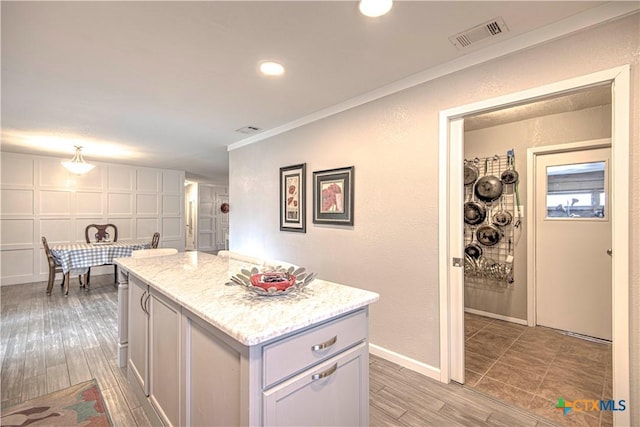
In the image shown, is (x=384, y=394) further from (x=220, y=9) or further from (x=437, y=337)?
(x=220, y=9)

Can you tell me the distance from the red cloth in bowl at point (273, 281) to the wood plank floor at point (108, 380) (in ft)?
3.59

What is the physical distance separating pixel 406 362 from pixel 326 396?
4.56 ft

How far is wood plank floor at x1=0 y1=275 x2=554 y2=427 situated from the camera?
1784mm

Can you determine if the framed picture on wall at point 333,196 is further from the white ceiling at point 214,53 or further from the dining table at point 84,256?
the dining table at point 84,256

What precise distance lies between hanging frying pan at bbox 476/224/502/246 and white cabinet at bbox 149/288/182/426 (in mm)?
3406

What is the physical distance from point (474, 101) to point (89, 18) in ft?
7.75

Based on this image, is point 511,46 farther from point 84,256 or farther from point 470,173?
point 84,256

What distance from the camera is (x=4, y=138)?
13.5 feet

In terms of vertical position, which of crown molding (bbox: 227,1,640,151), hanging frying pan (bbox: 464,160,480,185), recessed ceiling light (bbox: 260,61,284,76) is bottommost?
hanging frying pan (bbox: 464,160,480,185)

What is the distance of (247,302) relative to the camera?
1285 mm

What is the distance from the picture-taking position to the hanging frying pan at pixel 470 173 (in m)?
3.60

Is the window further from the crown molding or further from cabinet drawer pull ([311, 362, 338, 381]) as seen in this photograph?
cabinet drawer pull ([311, 362, 338, 381])

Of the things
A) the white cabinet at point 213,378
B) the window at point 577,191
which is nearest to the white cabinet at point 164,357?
the white cabinet at point 213,378

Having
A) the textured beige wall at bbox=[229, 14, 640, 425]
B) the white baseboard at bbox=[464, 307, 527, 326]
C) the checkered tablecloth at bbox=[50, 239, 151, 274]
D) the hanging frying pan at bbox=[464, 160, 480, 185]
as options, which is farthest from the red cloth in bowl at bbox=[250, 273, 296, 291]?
the checkered tablecloth at bbox=[50, 239, 151, 274]
